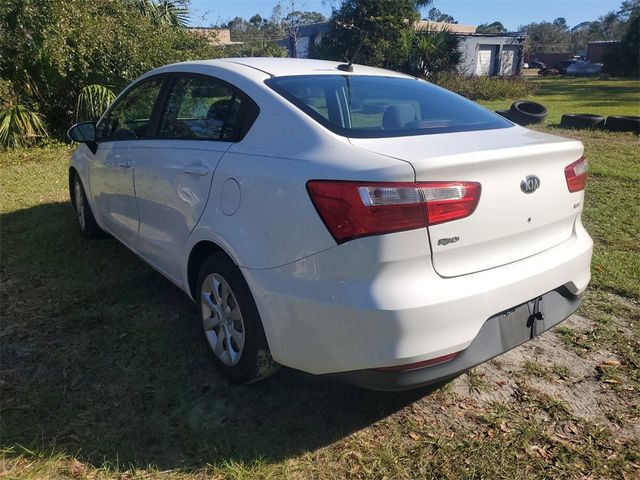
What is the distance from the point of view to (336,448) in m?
2.49

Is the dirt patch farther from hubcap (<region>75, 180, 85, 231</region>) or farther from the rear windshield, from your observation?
hubcap (<region>75, 180, 85, 231</region>)

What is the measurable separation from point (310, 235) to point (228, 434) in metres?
1.09

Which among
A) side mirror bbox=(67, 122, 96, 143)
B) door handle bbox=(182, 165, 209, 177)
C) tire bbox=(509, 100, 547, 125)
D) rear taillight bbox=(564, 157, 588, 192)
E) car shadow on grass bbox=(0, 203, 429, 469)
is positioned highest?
side mirror bbox=(67, 122, 96, 143)

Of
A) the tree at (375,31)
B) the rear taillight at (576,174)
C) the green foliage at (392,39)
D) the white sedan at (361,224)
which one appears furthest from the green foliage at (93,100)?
the green foliage at (392,39)

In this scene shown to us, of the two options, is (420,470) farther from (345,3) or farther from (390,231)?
(345,3)

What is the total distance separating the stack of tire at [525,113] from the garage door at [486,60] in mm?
27725

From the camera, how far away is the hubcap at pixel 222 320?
9.08ft

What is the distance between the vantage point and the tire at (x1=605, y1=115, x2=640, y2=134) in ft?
38.1

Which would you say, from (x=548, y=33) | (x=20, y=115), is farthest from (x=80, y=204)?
(x=548, y=33)

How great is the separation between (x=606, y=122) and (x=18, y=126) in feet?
40.3

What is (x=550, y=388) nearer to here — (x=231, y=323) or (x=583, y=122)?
(x=231, y=323)

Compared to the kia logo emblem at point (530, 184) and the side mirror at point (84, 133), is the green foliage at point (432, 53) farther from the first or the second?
the kia logo emblem at point (530, 184)

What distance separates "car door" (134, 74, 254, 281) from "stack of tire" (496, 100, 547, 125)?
33.7 feet

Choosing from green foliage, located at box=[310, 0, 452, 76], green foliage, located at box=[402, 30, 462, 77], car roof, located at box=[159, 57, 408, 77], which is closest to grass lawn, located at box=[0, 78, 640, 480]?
car roof, located at box=[159, 57, 408, 77]
